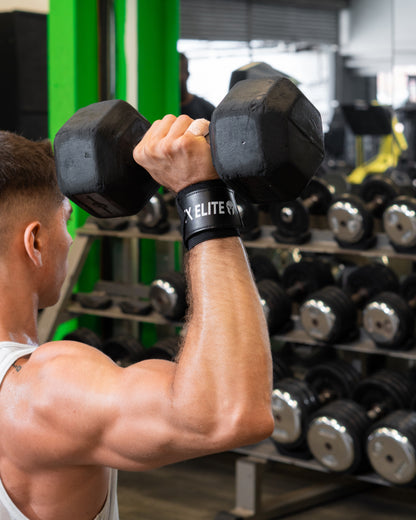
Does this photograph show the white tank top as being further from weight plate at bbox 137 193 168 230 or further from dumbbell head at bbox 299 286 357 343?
weight plate at bbox 137 193 168 230

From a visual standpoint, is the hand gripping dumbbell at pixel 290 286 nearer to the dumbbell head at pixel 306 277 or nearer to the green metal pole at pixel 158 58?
the dumbbell head at pixel 306 277

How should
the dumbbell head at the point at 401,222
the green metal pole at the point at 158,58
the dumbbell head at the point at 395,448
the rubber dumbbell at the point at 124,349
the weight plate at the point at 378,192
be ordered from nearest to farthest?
the dumbbell head at the point at 395,448 → the dumbbell head at the point at 401,222 → the weight plate at the point at 378,192 → the rubber dumbbell at the point at 124,349 → the green metal pole at the point at 158,58

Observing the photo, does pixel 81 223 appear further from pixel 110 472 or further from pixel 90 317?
pixel 110 472

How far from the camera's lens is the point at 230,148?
90 centimetres

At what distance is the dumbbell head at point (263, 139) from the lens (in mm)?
897

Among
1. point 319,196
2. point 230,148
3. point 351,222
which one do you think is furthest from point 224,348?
point 319,196

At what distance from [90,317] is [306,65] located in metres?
9.06

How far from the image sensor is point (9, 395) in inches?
40.8

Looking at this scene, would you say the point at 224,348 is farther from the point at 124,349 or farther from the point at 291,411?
the point at 124,349

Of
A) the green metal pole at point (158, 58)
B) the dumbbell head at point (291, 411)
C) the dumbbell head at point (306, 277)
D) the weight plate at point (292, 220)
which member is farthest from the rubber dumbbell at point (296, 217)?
the green metal pole at point (158, 58)

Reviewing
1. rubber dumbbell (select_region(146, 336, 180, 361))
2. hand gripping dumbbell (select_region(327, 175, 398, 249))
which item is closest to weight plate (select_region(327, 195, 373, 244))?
hand gripping dumbbell (select_region(327, 175, 398, 249))

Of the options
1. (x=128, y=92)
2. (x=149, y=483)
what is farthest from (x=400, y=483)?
(x=128, y=92)

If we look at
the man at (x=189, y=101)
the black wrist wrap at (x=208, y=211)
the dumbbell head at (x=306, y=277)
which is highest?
the man at (x=189, y=101)

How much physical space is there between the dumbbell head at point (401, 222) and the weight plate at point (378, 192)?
30cm
